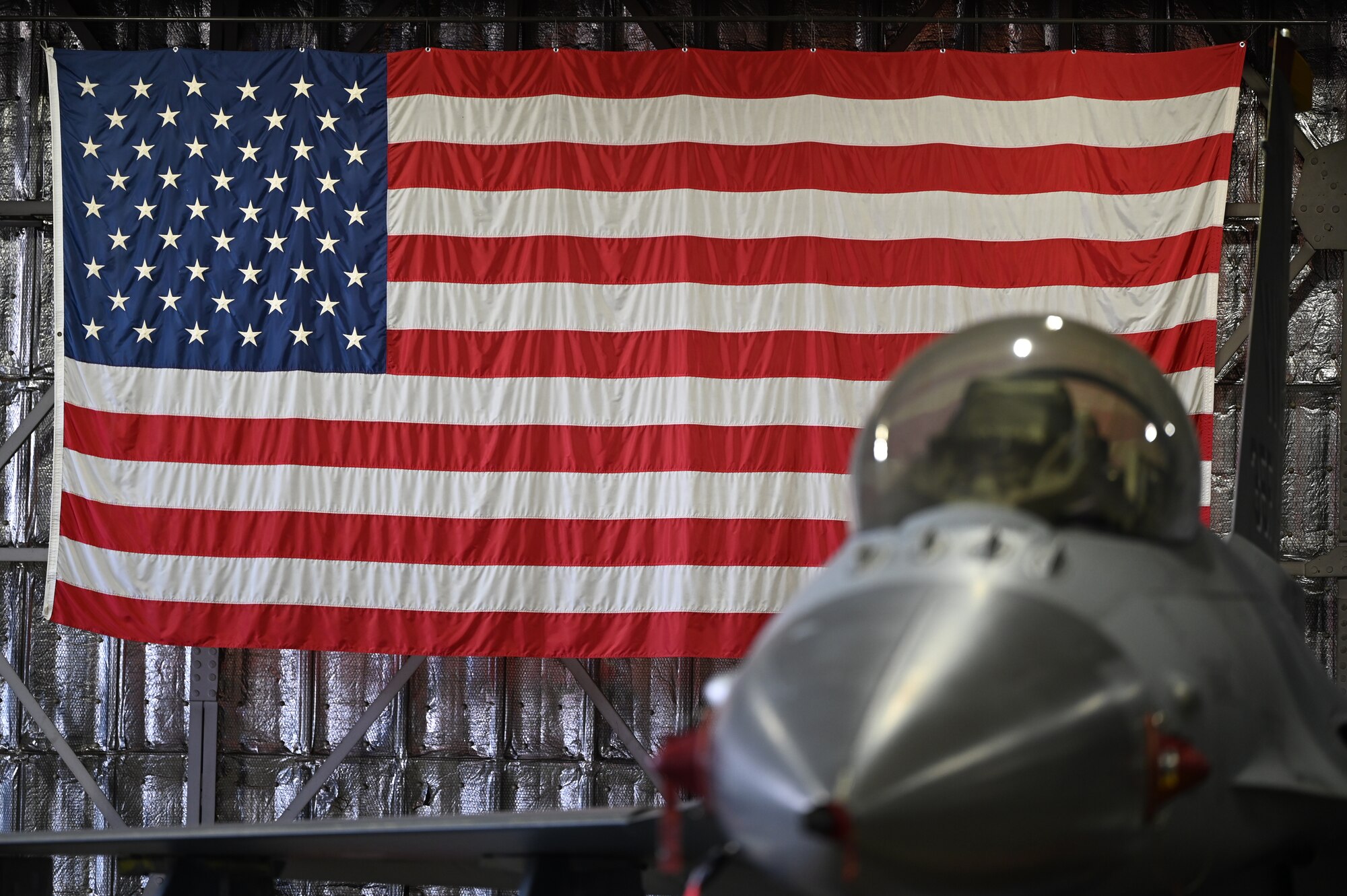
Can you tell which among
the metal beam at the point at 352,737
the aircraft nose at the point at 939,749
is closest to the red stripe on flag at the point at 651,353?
the metal beam at the point at 352,737

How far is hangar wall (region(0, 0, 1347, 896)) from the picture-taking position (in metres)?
5.90

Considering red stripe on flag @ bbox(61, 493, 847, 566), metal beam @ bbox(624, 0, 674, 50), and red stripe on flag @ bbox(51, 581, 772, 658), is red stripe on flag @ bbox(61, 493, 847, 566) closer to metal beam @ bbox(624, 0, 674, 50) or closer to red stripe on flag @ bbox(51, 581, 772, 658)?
red stripe on flag @ bbox(51, 581, 772, 658)

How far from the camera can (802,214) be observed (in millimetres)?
5371

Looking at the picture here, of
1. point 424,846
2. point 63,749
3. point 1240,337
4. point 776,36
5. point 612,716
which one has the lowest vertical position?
point 63,749

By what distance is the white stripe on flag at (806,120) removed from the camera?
17.6 ft

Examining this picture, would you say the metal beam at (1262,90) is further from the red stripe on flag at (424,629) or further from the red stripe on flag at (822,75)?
the red stripe on flag at (424,629)

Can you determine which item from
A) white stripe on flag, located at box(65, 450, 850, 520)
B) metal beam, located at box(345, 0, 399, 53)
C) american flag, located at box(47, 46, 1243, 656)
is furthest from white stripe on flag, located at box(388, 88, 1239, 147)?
white stripe on flag, located at box(65, 450, 850, 520)

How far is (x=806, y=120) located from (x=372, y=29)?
8.14 feet

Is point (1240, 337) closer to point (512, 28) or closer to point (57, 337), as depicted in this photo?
point (512, 28)

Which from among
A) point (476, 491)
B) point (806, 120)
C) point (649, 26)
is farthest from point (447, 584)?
point (649, 26)

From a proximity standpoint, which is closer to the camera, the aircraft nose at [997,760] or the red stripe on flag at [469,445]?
the aircraft nose at [997,760]

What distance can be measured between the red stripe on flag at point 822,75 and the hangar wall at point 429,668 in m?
0.70

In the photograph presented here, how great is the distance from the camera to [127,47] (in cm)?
630

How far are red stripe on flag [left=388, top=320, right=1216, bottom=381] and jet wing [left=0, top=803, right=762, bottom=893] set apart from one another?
2.51 metres
